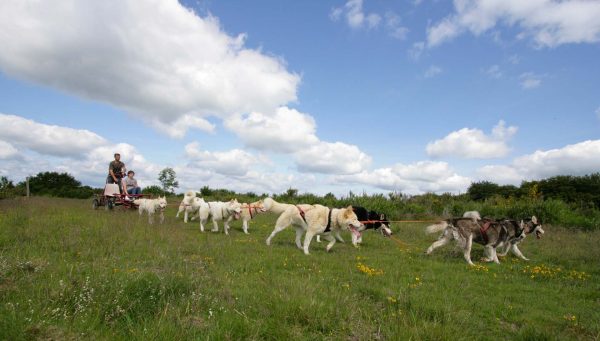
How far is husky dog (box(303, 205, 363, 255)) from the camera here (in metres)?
9.59

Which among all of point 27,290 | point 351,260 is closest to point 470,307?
point 351,260

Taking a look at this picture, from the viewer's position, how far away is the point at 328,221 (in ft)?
31.8

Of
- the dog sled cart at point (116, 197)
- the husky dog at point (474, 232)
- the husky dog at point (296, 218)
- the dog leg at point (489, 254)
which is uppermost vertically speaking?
the dog sled cart at point (116, 197)

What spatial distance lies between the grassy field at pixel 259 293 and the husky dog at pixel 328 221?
639mm

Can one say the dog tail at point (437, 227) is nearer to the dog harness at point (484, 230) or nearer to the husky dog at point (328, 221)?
the dog harness at point (484, 230)

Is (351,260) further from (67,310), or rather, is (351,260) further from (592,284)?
(67,310)

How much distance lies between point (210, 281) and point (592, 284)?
7.51m

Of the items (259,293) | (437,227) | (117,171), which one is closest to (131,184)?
(117,171)

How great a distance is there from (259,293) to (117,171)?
12.5 meters

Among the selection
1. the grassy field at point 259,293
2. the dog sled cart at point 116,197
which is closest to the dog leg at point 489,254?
the grassy field at point 259,293

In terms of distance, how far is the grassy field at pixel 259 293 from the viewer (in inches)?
146

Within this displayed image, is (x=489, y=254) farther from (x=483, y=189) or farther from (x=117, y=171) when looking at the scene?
(x=483, y=189)

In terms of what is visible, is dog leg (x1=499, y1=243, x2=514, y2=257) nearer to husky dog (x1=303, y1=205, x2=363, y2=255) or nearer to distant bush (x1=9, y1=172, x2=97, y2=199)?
husky dog (x1=303, y1=205, x2=363, y2=255)

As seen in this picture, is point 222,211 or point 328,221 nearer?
point 328,221
